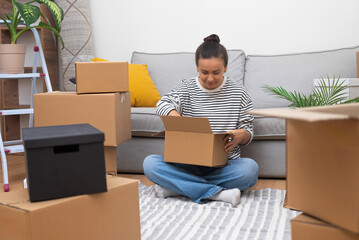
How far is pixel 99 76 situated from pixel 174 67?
1.07 m

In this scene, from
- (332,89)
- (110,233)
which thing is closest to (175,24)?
(332,89)

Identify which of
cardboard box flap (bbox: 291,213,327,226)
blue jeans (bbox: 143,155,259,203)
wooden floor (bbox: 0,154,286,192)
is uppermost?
cardboard box flap (bbox: 291,213,327,226)

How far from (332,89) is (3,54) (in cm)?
173

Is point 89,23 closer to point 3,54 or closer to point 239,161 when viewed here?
point 3,54

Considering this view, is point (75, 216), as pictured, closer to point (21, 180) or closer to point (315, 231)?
point (315, 231)

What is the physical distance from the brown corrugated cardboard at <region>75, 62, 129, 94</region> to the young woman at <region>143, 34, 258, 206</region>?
243 mm

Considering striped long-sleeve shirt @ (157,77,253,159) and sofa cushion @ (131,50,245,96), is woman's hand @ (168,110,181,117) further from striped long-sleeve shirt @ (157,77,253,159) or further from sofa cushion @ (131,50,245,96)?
sofa cushion @ (131,50,245,96)

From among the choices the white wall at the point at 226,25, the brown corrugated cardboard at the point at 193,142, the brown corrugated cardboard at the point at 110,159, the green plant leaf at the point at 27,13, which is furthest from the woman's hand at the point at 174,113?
the white wall at the point at 226,25

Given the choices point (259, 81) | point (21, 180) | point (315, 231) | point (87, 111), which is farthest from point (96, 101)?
point (315, 231)

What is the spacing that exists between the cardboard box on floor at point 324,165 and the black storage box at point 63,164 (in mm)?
503

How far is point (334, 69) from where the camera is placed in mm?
2732

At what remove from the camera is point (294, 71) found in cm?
280

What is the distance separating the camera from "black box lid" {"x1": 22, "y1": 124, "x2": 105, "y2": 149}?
3.84 ft

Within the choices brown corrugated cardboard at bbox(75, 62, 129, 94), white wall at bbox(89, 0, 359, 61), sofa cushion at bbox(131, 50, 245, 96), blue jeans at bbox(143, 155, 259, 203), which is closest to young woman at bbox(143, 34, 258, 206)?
blue jeans at bbox(143, 155, 259, 203)
